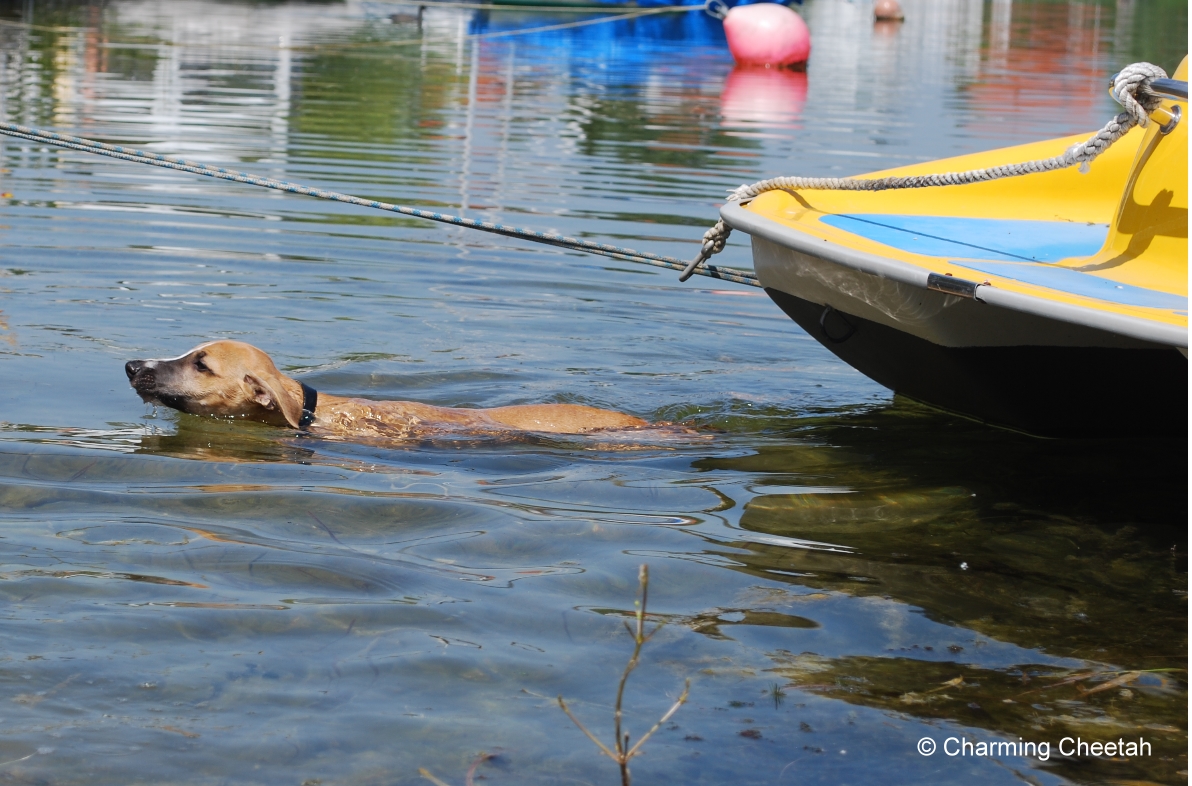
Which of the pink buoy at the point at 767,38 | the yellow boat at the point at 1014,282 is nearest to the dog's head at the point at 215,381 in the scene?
the yellow boat at the point at 1014,282

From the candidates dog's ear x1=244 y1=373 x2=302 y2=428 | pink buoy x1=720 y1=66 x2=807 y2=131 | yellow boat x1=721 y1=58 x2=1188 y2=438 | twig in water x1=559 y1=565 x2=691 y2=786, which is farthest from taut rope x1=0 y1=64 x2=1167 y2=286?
pink buoy x1=720 y1=66 x2=807 y2=131

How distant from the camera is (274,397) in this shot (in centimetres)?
633

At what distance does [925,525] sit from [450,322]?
14.0 feet

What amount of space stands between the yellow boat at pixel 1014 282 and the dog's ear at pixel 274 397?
89.3 inches

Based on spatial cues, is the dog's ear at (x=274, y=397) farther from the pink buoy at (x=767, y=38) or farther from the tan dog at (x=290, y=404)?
the pink buoy at (x=767, y=38)

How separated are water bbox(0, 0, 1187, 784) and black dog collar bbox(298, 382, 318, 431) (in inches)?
6.0

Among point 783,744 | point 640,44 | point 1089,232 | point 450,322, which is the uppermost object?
point 640,44

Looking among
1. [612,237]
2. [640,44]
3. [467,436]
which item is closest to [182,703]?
[467,436]

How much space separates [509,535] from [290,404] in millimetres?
1801

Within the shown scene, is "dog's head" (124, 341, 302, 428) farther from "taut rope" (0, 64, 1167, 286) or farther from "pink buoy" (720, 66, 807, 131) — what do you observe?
"pink buoy" (720, 66, 807, 131)

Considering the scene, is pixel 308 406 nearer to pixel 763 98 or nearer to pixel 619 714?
pixel 619 714

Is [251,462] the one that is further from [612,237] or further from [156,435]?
[612,237]

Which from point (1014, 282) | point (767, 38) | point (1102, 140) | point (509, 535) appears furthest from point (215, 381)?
point (767, 38)

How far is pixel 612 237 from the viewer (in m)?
11.0
